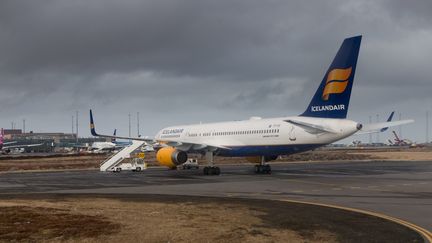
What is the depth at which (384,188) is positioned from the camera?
89.8ft

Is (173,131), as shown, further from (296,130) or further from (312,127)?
(312,127)

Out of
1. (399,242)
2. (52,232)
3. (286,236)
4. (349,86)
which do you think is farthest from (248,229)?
(349,86)

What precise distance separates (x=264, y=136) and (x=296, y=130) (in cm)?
317

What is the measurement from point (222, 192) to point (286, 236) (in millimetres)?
13599

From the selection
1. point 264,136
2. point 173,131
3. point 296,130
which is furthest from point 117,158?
point 296,130

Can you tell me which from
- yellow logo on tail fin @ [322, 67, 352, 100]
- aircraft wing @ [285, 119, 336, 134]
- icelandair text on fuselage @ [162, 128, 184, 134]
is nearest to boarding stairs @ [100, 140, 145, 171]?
icelandair text on fuselage @ [162, 128, 184, 134]

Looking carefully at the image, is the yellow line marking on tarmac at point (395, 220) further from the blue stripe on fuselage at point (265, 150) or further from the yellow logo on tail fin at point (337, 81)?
the blue stripe on fuselage at point (265, 150)

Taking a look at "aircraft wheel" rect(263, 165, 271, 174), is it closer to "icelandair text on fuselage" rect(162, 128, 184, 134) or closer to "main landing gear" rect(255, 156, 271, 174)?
"main landing gear" rect(255, 156, 271, 174)

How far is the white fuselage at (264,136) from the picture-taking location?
120ft

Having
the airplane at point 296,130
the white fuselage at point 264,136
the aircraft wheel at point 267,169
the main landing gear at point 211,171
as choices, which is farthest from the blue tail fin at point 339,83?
the main landing gear at point 211,171

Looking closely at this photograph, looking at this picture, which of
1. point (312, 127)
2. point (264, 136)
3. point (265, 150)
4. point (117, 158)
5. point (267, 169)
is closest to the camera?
point (312, 127)

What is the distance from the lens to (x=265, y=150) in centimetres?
4094

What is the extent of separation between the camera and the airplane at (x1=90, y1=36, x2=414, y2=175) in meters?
36.2

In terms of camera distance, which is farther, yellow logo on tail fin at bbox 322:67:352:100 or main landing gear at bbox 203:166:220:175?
main landing gear at bbox 203:166:220:175
